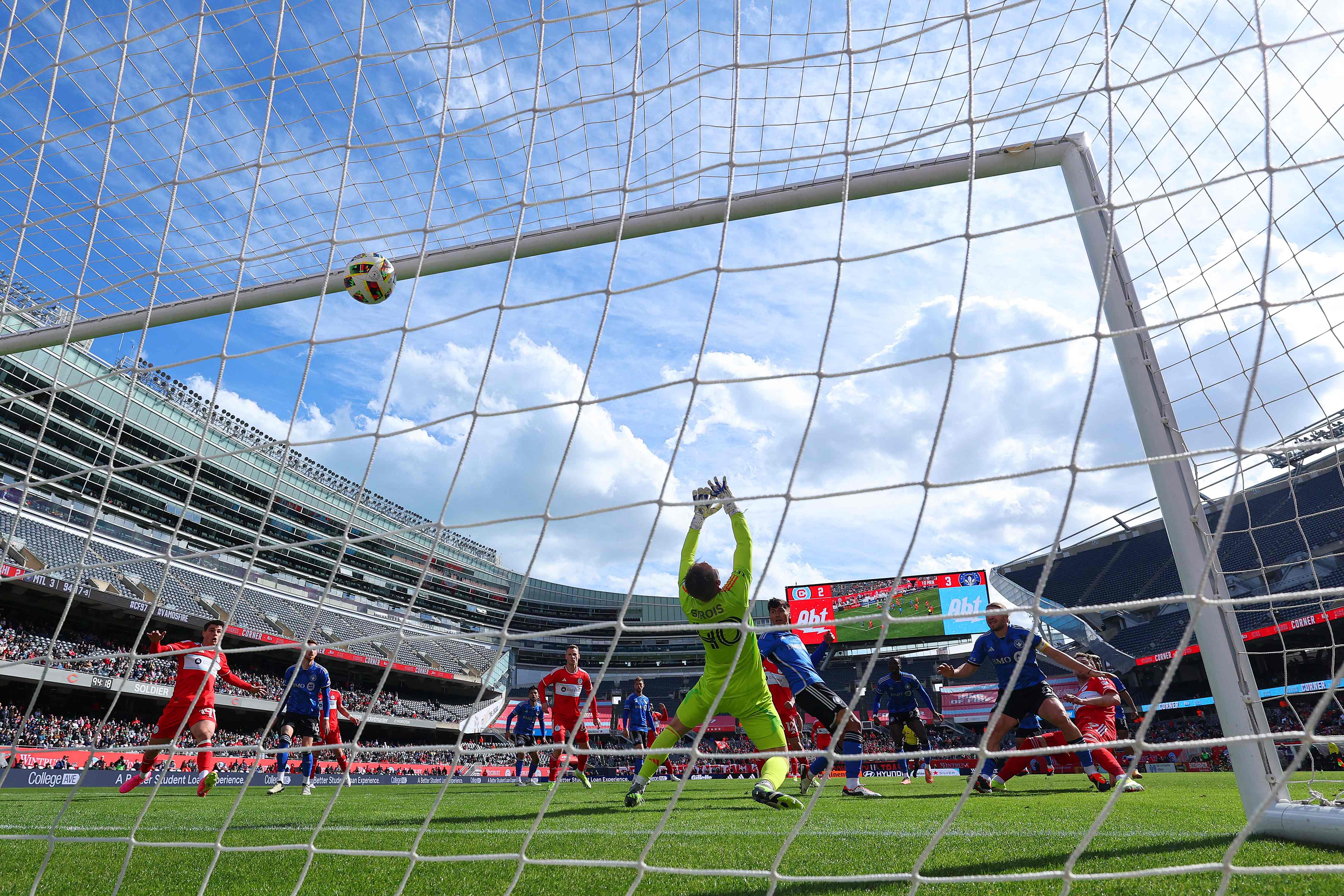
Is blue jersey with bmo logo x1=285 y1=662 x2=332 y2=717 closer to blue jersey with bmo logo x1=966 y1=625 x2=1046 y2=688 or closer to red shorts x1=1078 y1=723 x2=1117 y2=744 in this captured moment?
blue jersey with bmo logo x1=966 y1=625 x2=1046 y2=688

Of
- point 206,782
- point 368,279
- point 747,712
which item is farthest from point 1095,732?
point 206,782

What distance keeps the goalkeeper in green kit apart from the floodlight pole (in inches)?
73.3

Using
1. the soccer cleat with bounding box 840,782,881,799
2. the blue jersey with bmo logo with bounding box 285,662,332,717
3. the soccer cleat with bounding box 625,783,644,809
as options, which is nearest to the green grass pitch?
the soccer cleat with bounding box 840,782,881,799

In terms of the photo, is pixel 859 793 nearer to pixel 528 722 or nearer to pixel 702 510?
pixel 702 510

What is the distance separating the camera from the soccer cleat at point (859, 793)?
6555 millimetres

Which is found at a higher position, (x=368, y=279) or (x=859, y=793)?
(x=368, y=279)

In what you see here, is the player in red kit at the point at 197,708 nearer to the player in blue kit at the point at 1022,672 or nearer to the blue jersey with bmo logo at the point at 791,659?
the blue jersey with bmo logo at the point at 791,659

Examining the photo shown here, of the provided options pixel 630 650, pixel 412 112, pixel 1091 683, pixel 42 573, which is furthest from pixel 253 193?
pixel 630 650

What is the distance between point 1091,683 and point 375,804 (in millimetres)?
6319

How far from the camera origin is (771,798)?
→ 3736mm

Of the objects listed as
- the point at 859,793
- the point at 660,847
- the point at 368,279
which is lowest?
the point at 660,847

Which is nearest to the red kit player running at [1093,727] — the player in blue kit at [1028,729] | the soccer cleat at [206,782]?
the player in blue kit at [1028,729]

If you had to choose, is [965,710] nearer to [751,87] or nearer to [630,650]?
[630,650]

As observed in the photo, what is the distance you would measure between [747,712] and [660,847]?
1111mm
